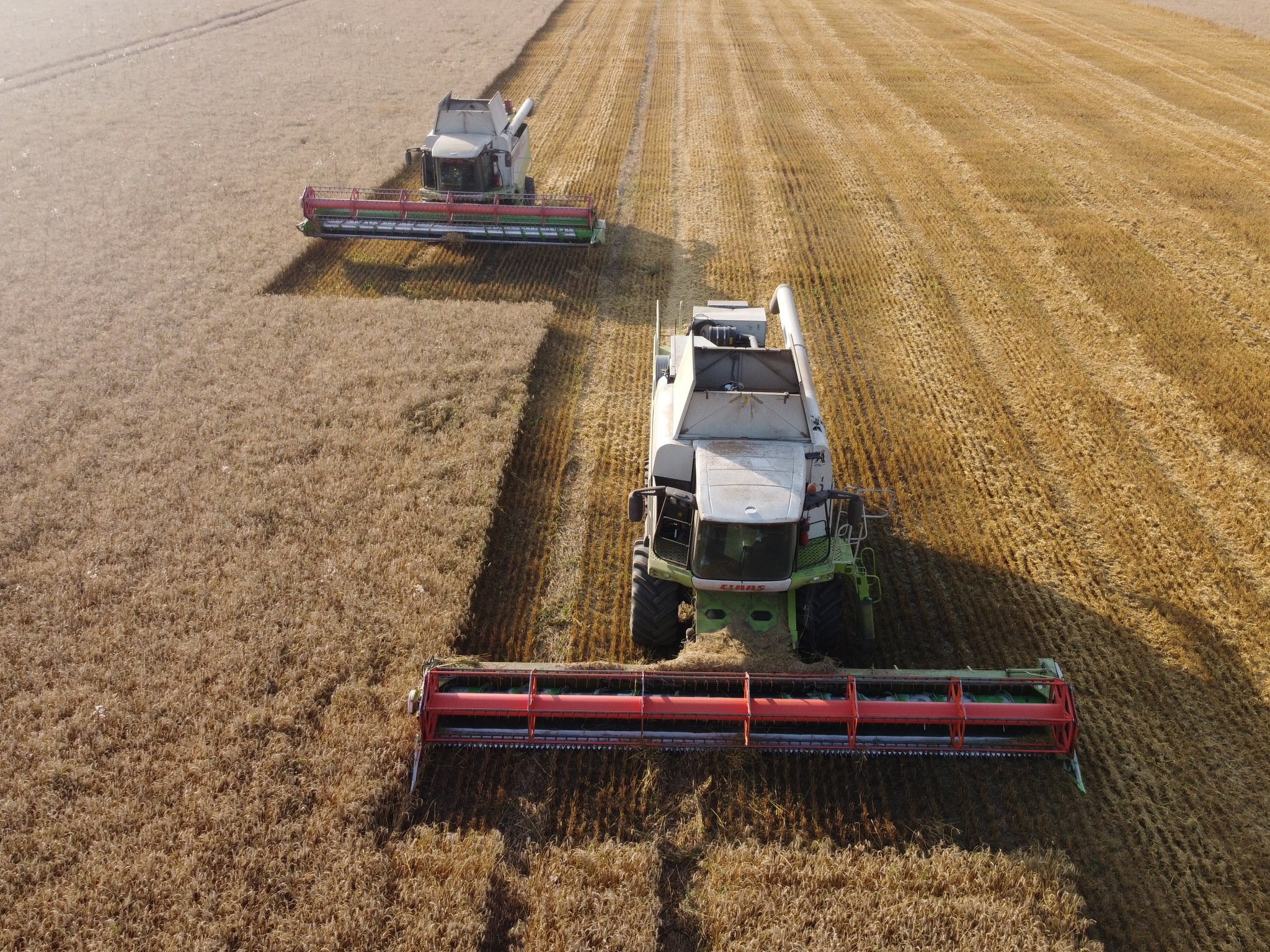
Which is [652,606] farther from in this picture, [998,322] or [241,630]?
[998,322]

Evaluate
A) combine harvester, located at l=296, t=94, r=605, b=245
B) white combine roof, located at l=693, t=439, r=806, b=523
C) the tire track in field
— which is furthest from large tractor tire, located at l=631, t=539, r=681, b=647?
combine harvester, located at l=296, t=94, r=605, b=245

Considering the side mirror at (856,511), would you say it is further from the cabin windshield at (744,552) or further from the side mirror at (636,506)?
the side mirror at (636,506)

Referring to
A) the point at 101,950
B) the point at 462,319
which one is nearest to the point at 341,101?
the point at 462,319

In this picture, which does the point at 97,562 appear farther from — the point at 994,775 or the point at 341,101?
the point at 341,101

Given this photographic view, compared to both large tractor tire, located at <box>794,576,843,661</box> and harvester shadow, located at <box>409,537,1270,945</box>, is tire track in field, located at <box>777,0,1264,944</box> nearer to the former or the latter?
harvester shadow, located at <box>409,537,1270,945</box>

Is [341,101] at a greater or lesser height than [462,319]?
greater
